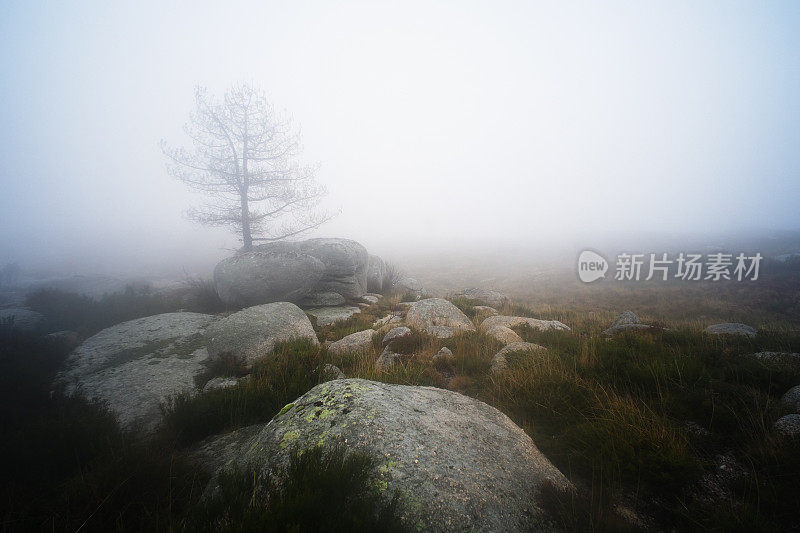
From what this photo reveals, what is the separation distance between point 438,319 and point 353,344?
261cm

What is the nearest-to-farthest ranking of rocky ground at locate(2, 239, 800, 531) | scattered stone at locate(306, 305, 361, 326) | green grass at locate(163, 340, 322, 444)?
rocky ground at locate(2, 239, 800, 531)
green grass at locate(163, 340, 322, 444)
scattered stone at locate(306, 305, 361, 326)

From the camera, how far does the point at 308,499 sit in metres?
1.51

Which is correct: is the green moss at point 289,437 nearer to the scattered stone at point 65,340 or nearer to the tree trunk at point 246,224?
the scattered stone at point 65,340

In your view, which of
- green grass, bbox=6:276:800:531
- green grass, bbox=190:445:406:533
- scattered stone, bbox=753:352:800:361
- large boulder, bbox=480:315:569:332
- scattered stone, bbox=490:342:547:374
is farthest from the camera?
large boulder, bbox=480:315:569:332

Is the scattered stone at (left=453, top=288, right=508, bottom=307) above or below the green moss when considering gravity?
below

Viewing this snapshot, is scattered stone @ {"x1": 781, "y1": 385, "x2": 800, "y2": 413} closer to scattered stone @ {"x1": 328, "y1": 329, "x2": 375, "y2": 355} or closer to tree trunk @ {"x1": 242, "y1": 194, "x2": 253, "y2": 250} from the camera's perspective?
scattered stone @ {"x1": 328, "y1": 329, "x2": 375, "y2": 355}

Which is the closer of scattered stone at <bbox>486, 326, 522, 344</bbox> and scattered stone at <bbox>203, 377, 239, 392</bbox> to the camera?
scattered stone at <bbox>203, 377, 239, 392</bbox>

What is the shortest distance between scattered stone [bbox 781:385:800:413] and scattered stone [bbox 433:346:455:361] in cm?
385

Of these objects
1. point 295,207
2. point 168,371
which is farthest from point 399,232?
point 168,371

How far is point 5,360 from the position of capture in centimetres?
533

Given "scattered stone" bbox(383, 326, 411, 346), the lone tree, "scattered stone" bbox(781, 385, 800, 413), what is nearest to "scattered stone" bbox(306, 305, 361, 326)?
"scattered stone" bbox(383, 326, 411, 346)

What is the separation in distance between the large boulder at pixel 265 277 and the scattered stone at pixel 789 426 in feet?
37.8

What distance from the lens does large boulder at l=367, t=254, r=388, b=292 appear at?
53.7ft

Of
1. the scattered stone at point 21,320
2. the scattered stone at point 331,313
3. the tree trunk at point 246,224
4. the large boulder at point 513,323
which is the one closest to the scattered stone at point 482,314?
the large boulder at point 513,323
